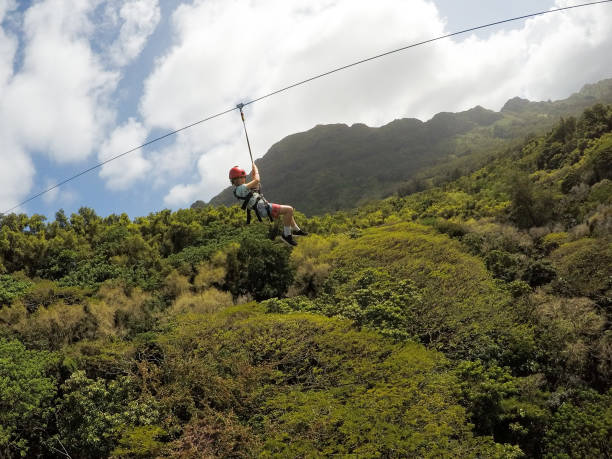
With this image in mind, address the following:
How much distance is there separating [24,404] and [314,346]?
8.77m

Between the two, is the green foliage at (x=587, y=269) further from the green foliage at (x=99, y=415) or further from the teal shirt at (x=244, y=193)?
the green foliage at (x=99, y=415)

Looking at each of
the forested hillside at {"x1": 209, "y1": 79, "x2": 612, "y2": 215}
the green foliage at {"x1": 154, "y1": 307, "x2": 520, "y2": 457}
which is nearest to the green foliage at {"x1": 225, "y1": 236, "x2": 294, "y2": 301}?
the green foliage at {"x1": 154, "y1": 307, "x2": 520, "y2": 457}

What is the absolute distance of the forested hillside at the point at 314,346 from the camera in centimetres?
939

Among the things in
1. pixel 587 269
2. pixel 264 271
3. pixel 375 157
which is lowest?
pixel 587 269

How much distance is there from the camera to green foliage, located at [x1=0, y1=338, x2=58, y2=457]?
10.7 m

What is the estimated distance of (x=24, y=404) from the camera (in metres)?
10.8

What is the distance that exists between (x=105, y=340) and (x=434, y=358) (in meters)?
12.2

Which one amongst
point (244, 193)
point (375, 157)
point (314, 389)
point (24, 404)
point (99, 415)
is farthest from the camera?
point (375, 157)

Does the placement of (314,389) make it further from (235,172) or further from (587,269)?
(587,269)

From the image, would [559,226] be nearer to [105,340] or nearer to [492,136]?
[105,340]

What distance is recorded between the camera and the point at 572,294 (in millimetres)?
14422

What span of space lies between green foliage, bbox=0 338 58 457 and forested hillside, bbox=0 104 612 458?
6 cm

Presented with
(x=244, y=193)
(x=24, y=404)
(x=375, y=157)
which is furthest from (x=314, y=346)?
(x=375, y=157)

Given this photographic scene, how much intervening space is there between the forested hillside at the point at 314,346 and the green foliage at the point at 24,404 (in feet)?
0.19
